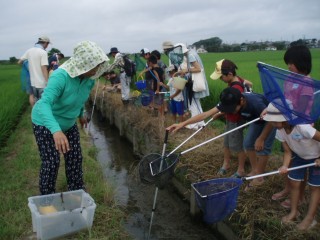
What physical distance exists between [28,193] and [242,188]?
243 cm

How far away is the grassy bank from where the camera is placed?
297 centimetres

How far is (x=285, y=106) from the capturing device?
2441 mm

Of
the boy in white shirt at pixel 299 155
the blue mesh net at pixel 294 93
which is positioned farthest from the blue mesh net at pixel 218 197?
the blue mesh net at pixel 294 93

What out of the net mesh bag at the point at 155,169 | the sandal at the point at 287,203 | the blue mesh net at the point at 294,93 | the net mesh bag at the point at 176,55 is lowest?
the sandal at the point at 287,203

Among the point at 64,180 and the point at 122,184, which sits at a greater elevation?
the point at 64,180

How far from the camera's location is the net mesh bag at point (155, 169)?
3020 millimetres

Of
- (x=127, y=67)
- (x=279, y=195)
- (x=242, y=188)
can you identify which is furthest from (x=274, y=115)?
(x=127, y=67)

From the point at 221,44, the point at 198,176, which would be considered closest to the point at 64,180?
the point at 198,176

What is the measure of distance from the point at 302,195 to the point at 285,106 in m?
1.12

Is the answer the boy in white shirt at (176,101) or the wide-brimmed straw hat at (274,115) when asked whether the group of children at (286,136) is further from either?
the boy in white shirt at (176,101)

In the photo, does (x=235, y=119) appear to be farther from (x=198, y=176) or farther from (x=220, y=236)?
(x=220, y=236)

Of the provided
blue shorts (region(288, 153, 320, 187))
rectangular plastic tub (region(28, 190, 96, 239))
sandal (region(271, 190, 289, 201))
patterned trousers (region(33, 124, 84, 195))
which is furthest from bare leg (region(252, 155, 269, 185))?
patterned trousers (region(33, 124, 84, 195))

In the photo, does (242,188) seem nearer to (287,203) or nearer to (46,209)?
(287,203)

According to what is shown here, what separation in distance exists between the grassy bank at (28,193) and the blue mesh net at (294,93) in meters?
1.89
